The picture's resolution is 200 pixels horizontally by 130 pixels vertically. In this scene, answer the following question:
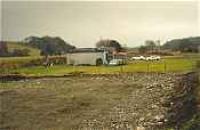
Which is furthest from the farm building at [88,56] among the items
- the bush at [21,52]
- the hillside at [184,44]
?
the hillside at [184,44]

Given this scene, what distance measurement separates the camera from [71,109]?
648 centimetres

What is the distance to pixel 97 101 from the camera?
21.3 feet

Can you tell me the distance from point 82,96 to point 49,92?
1.35 ft

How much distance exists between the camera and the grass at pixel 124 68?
21.4 feet

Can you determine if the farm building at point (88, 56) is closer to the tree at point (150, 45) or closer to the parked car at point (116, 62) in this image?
the parked car at point (116, 62)

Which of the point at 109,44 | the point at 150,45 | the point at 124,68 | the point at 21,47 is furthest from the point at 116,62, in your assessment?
the point at 21,47

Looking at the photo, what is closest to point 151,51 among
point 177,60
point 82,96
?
point 177,60

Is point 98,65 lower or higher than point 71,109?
higher

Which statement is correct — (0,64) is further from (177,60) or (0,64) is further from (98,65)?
(177,60)

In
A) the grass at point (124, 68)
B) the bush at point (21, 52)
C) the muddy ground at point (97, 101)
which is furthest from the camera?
the bush at point (21, 52)

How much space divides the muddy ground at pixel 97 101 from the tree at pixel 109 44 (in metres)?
0.35

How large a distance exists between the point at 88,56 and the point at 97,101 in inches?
22.4

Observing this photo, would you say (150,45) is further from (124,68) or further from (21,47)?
(21,47)

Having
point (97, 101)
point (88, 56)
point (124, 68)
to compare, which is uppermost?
point (88, 56)
